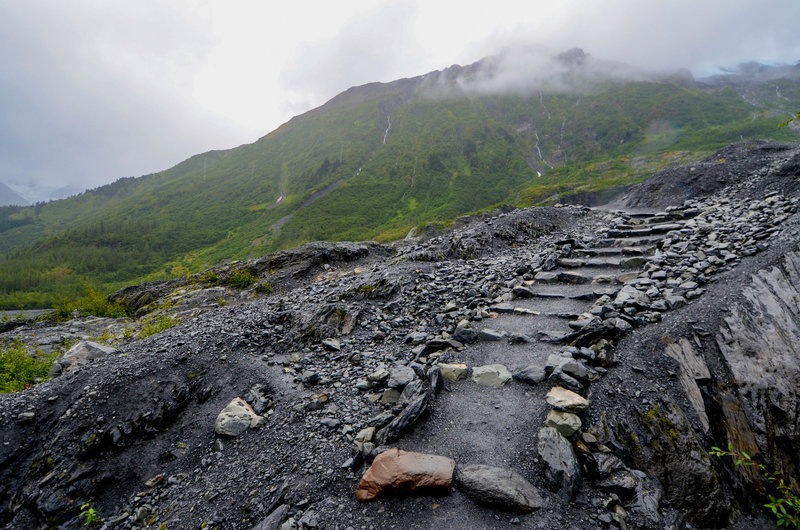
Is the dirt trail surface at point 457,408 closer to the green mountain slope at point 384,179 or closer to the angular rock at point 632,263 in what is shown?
the angular rock at point 632,263

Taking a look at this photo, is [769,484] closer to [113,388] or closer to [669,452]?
[669,452]

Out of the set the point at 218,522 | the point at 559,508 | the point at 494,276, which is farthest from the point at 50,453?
the point at 494,276

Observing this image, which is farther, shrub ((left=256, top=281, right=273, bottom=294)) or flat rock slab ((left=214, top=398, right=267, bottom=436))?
shrub ((left=256, top=281, right=273, bottom=294))

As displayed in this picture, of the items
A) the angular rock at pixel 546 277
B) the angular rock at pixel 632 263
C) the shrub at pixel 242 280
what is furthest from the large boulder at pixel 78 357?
the angular rock at pixel 632 263

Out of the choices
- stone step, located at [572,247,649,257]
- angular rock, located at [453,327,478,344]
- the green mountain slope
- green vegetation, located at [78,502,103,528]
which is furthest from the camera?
the green mountain slope

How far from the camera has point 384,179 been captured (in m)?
138

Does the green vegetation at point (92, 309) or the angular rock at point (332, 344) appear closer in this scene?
the angular rock at point (332, 344)

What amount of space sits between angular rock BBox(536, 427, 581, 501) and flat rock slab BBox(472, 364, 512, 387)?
172 cm

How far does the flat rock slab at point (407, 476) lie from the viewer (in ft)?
14.8

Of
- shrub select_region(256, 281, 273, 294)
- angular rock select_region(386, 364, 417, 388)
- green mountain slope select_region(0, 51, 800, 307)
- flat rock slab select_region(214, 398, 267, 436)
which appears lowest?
flat rock slab select_region(214, 398, 267, 436)

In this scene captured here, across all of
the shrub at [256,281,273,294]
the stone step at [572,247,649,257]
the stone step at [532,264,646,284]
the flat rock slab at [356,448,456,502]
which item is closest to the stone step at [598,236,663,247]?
the stone step at [572,247,649,257]

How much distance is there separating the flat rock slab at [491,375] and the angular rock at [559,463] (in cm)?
172

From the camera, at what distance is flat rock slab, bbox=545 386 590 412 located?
536 cm

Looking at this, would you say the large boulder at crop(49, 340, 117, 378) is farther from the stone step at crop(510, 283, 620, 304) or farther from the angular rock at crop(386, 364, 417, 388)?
the stone step at crop(510, 283, 620, 304)
